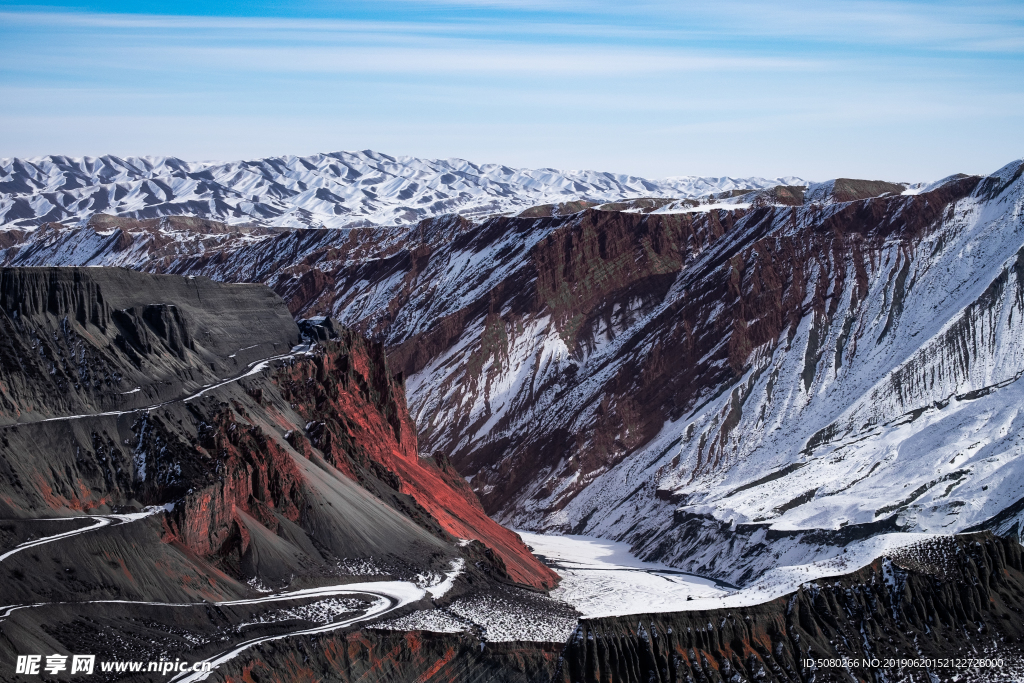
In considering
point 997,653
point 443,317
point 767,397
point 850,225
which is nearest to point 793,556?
point 767,397

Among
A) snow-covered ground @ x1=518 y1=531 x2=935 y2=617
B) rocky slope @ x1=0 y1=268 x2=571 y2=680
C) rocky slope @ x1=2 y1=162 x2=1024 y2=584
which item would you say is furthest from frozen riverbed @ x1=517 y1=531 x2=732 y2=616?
rocky slope @ x1=0 y1=268 x2=571 y2=680

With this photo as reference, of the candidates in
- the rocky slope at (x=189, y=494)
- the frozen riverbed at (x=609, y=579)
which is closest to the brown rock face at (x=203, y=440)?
the rocky slope at (x=189, y=494)

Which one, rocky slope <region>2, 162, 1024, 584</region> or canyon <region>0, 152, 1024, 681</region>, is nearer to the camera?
canyon <region>0, 152, 1024, 681</region>

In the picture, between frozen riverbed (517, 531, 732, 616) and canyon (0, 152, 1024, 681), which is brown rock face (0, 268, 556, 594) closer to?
canyon (0, 152, 1024, 681)

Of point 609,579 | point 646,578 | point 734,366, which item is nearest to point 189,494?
point 609,579

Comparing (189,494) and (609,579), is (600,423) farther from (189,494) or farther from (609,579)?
(189,494)

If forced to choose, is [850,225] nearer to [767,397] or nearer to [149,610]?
[767,397]

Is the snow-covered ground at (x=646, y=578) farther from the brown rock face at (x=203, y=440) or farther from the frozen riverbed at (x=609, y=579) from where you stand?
the brown rock face at (x=203, y=440)

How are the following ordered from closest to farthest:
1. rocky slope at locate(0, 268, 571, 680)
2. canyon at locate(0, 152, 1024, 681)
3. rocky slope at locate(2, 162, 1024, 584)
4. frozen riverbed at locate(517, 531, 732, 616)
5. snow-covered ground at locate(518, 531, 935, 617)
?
snow-covered ground at locate(518, 531, 935, 617), canyon at locate(0, 152, 1024, 681), rocky slope at locate(0, 268, 571, 680), frozen riverbed at locate(517, 531, 732, 616), rocky slope at locate(2, 162, 1024, 584)

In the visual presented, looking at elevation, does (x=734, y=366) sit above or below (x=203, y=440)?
below
